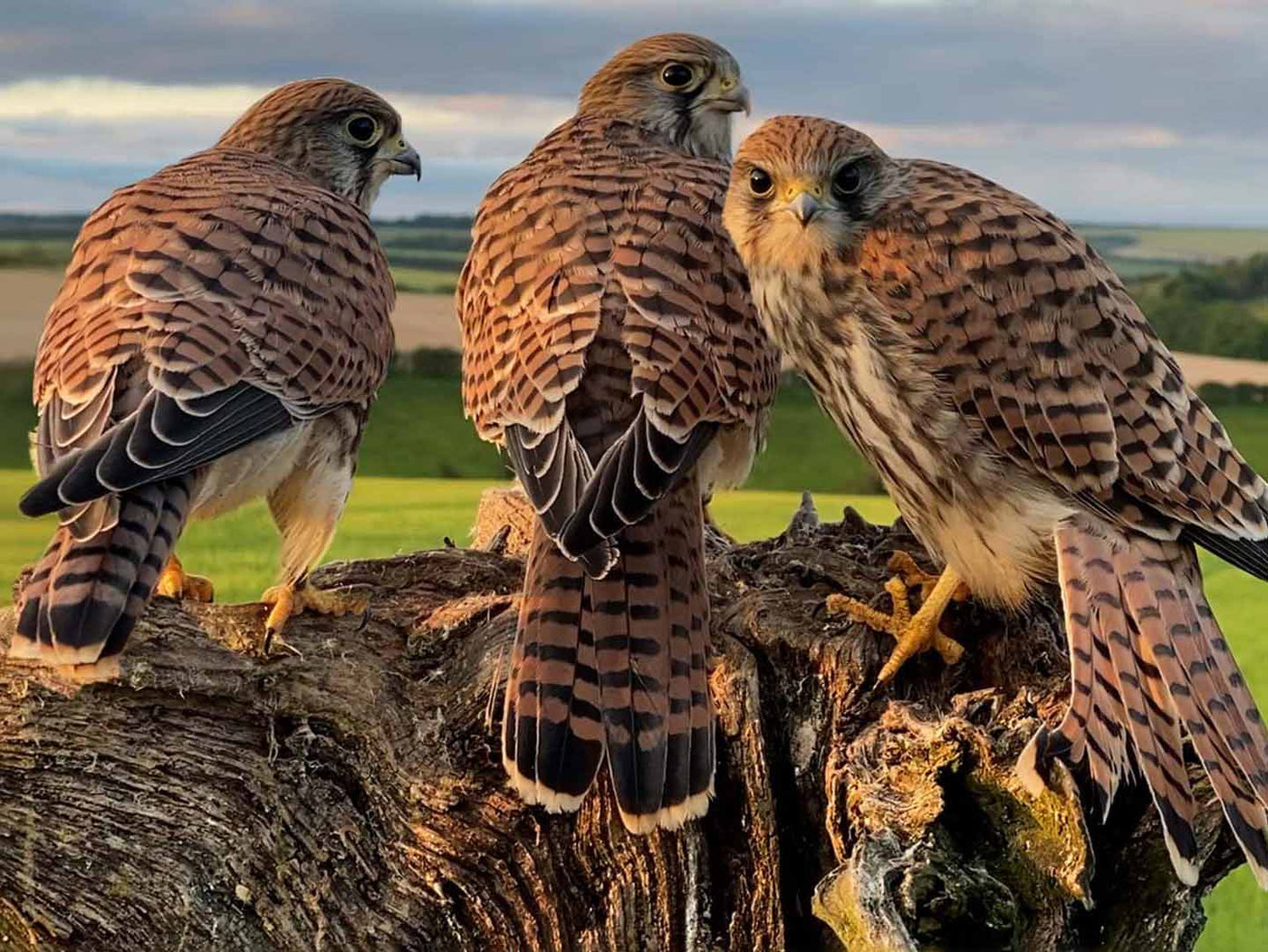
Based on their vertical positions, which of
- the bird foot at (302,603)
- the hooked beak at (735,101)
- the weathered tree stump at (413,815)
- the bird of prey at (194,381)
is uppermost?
the hooked beak at (735,101)

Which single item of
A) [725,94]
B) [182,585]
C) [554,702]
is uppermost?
[725,94]

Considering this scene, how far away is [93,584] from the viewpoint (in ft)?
10.9

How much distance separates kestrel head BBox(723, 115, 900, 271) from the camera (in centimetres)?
377

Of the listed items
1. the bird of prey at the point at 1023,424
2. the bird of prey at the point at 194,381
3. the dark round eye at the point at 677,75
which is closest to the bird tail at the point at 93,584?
the bird of prey at the point at 194,381

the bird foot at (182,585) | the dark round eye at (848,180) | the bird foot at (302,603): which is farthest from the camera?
Result: the bird foot at (182,585)

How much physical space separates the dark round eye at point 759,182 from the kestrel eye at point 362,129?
5.13 feet

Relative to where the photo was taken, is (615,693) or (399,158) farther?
(399,158)

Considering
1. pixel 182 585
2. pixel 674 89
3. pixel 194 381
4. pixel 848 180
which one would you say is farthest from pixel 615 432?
pixel 674 89

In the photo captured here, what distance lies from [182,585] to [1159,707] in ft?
8.04

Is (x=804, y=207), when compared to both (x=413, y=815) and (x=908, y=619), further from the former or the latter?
(x=413, y=815)

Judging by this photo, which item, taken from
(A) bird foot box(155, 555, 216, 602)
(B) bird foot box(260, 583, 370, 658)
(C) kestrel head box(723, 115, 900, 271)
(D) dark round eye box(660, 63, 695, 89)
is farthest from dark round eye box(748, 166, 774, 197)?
(A) bird foot box(155, 555, 216, 602)

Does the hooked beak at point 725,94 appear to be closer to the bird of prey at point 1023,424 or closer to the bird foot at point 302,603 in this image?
the bird of prey at point 1023,424

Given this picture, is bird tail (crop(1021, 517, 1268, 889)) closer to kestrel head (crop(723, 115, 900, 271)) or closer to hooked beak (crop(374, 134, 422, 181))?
kestrel head (crop(723, 115, 900, 271))

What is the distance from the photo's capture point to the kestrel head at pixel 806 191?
3771 mm
